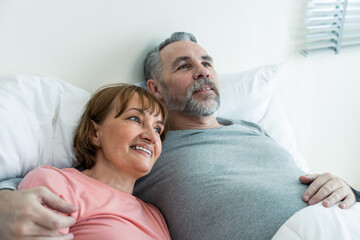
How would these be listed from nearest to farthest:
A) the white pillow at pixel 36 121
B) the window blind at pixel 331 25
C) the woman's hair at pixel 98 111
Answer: the white pillow at pixel 36 121 → the woman's hair at pixel 98 111 → the window blind at pixel 331 25

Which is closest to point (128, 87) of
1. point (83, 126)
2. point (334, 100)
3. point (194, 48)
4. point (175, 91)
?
point (83, 126)

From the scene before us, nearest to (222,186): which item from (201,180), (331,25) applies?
(201,180)

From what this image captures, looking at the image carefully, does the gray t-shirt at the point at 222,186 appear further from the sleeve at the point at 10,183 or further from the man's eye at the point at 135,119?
the sleeve at the point at 10,183

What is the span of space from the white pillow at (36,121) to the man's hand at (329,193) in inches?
28.5

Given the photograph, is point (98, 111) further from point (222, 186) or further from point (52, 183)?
point (222, 186)

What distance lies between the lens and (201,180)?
1155mm

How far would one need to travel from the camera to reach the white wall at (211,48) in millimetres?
1262

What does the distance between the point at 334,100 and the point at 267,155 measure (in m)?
1.16

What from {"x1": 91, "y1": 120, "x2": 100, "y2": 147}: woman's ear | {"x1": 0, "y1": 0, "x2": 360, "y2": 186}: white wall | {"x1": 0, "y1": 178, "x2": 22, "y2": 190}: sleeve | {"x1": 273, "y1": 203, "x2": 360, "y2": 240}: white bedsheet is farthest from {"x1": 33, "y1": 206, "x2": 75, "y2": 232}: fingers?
{"x1": 0, "y1": 0, "x2": 360, "y2": 186}: white wall

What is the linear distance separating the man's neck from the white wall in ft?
0.79

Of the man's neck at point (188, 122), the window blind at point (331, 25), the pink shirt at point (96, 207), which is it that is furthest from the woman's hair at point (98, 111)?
the window blind at point (331, 25)

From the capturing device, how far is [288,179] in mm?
1192

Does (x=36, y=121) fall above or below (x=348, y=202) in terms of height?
above

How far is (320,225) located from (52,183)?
65cm
